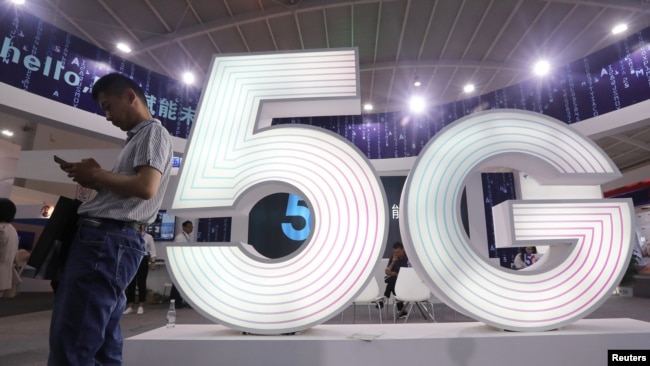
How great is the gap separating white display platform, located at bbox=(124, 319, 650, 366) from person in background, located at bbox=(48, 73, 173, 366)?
532 mm

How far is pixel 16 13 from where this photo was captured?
516 centimetres

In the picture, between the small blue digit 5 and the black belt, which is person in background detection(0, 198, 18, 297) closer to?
the black belt

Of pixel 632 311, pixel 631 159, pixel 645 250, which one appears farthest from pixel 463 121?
pixel 631 159

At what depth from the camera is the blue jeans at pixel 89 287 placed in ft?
3.91

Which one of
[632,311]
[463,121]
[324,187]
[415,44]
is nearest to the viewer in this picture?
[324,187]

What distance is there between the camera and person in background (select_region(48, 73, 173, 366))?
1205 mm

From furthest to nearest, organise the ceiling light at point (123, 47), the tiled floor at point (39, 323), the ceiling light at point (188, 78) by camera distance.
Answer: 1. the ceiling light at point (188, 78)
2. the ceiling light at point (123, 47)
3. the tiled floor at point (39, 323)

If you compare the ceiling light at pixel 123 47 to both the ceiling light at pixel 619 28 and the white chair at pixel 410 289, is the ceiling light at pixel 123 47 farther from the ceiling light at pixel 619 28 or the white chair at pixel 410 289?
the ceiling light at pixel 619 28

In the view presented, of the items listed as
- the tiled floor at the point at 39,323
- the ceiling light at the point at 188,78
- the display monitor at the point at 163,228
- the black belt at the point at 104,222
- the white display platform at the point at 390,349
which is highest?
the ceiling light at the point at 188,78

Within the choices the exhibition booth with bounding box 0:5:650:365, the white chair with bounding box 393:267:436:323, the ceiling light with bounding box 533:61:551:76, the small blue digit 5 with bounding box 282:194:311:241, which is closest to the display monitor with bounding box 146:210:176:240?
the small blue digit 5 with bounding box 282:194:311:241

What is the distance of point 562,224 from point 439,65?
8.86 meters

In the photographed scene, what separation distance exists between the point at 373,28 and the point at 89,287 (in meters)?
8.91

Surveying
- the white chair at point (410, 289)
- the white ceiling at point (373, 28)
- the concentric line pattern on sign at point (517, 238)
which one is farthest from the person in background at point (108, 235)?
the white ceiling at point (373, 28)

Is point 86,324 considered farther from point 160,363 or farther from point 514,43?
point 514,43
